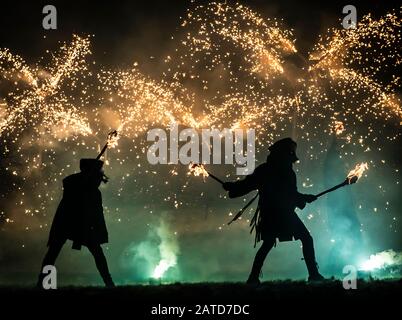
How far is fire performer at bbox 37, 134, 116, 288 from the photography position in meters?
9.69

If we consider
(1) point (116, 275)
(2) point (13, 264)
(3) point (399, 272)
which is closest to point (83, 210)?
(3) point (399, 272)

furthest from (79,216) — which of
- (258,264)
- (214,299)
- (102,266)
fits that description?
(214,299)

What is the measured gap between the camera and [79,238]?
970 centimetres

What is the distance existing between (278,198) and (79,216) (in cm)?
366

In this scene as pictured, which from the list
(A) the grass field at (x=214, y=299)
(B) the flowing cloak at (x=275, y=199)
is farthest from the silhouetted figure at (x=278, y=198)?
(A) the grass field at (x=214, y=299)

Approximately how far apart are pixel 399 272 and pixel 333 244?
6009 millimetres

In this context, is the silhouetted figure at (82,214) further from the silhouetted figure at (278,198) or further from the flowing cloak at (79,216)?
the silhouetted figure at (278,198)

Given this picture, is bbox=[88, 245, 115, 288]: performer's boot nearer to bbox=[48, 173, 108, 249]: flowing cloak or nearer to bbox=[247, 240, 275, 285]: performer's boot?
A: bbox=[48, 173, 108, 249]: flowing cloak

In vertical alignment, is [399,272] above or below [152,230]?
below

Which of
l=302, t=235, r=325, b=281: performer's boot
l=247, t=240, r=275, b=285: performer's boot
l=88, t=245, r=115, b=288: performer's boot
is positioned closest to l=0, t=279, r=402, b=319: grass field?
l=247, t=240, r=275, b=285: performer's boot

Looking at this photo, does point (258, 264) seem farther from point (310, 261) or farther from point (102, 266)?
point (102, 266)

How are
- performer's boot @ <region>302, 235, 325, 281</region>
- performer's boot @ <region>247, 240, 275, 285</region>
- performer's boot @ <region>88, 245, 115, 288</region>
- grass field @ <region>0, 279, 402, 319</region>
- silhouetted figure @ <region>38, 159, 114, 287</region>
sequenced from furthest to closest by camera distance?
silhouetted figure @ <region>38, 159, 114, 287</region>, performer's boot @ <region>88, 245, 115, 288</region>, performer's boot @ <region>302, 235, 325, 281</region>, performer's boot @ <region>247, 240, 275, 285</region>, grass field @ <region>0, 279, 402, 319</region>
